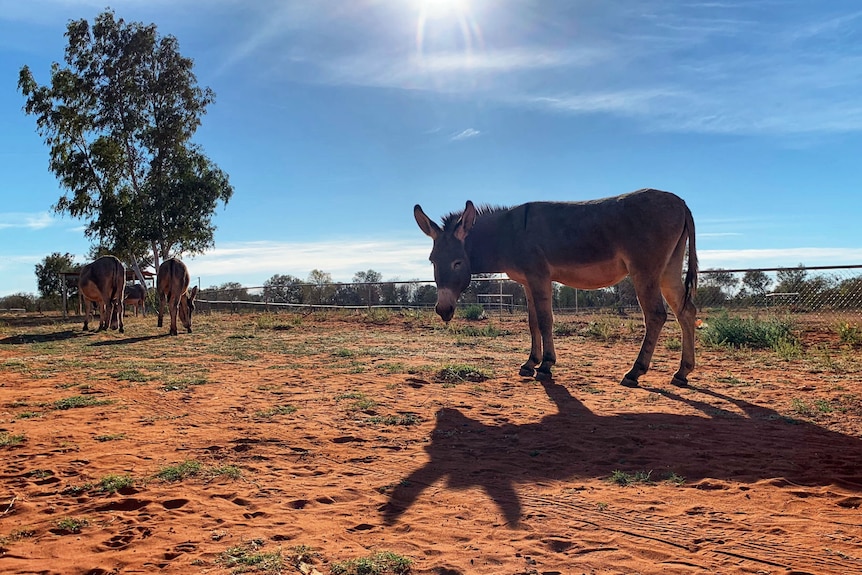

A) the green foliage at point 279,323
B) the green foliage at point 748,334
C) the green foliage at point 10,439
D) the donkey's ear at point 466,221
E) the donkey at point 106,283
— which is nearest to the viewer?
the green foliage at point 10,439

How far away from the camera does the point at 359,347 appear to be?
1127cm

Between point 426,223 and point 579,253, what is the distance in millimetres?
2253

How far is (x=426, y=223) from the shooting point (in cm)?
763

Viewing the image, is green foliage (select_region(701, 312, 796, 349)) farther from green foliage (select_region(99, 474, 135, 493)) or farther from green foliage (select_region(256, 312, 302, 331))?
green foliage (select_region(256, 312, 302, 331))

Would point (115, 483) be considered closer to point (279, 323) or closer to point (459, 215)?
point (459, 215)

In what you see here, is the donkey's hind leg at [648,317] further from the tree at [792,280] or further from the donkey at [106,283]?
the donkey at [106,283]

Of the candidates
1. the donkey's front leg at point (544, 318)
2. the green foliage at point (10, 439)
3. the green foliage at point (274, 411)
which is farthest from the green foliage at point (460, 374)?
the green foliage at point (10, 439)

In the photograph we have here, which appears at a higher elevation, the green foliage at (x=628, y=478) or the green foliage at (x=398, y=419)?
the green foliage at (x=398, y=419)

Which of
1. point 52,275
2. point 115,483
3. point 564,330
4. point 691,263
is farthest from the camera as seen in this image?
point 52,275

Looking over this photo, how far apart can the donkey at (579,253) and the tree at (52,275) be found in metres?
40.2

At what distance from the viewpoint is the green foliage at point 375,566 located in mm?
2311

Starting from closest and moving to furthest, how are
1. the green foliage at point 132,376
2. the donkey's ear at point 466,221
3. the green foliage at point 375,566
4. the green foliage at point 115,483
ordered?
the green foliage at point 375,566, the green foliage at point 115,483, the green foliage at point 132,376, the donkey's ear at point 466,221

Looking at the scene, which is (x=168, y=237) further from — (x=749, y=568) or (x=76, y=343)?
(x=749, y=568)

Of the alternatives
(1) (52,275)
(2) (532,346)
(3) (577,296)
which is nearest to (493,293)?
(3) (577,296)
